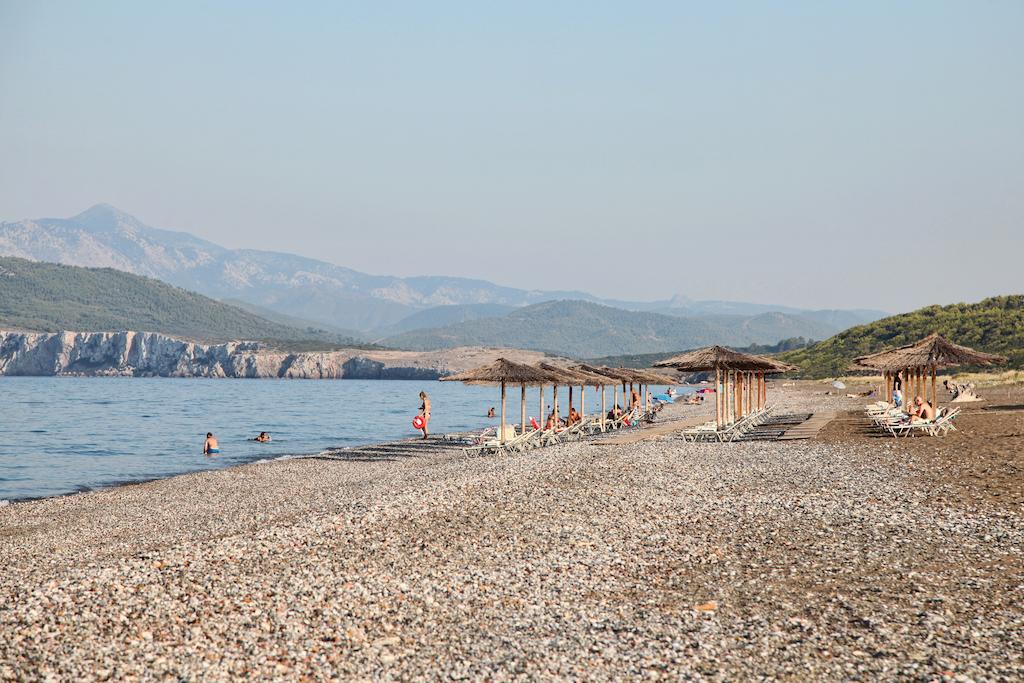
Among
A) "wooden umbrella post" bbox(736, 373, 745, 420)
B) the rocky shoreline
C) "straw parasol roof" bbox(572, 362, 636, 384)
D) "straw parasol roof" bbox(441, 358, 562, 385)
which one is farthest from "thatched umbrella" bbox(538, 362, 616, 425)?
the rocky shoreline

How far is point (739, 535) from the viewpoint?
35.8 feet

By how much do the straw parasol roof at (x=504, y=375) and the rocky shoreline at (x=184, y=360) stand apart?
405 feet

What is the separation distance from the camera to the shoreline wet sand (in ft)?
22.8

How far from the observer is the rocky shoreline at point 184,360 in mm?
153625

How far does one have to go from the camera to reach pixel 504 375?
25.7 meters

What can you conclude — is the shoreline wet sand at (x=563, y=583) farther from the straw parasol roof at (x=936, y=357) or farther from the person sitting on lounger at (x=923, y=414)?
the straw parasol roof at (x=936, y=357)

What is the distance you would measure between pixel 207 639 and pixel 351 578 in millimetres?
1972

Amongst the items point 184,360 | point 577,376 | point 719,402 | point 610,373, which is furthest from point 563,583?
point 184,360

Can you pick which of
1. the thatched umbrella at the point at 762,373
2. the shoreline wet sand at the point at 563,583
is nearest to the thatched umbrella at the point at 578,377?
the thatched umbrella at the point at 762,373

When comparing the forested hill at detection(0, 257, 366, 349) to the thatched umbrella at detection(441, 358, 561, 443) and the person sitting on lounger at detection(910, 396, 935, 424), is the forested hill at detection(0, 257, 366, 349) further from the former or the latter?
the person sitting on lounger at detection(910, 396, 935, 424)

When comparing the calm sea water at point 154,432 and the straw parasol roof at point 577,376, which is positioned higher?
the straw parasol roof at point 577,376

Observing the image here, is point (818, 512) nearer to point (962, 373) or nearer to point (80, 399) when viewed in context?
point (962, 373)

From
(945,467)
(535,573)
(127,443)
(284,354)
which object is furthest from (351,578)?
(284,354)

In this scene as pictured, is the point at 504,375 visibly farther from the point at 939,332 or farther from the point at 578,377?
the point at 939,332
